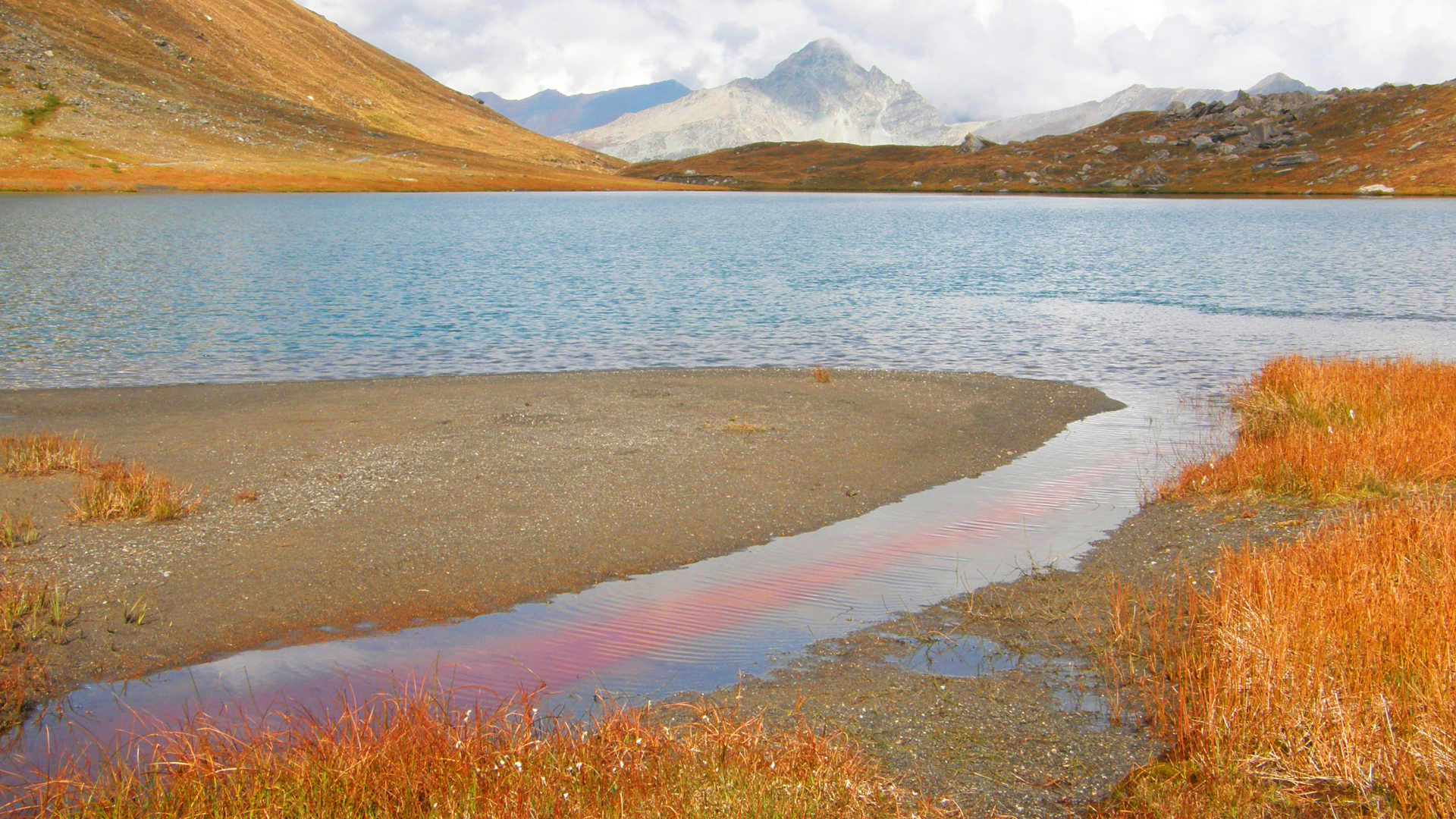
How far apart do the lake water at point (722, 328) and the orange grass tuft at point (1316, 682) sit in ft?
13.0

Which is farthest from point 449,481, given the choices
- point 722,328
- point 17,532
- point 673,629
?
point 722,328

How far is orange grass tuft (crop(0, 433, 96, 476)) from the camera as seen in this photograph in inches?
655

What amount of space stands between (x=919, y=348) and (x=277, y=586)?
1028 inches

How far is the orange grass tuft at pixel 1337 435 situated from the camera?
15.2 metres

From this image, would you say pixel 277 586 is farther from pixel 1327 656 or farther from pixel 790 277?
pixel 790 277

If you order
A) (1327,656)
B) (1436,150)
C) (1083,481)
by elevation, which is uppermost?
(1436,150)

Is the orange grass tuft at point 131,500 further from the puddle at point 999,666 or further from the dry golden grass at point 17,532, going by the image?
the puddle at point 999,666

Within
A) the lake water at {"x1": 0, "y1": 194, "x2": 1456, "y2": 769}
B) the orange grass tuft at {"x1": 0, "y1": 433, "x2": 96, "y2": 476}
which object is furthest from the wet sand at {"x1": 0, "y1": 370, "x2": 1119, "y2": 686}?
the lake water at {"x1": 0, "y1": 194, "x2": 1456, "y2": 769}

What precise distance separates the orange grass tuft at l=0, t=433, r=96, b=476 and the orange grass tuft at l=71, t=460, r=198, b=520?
5.78 feet

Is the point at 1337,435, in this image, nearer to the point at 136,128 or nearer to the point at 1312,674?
the point at 1312,674

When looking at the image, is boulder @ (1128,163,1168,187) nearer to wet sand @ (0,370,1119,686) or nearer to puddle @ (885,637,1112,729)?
wet sand @ (0,370,1119,686)

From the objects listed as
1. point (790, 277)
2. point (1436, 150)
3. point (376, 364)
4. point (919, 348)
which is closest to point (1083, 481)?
point (919, 348)

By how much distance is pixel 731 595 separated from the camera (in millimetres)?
13047

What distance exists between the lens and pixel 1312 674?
810 cm
